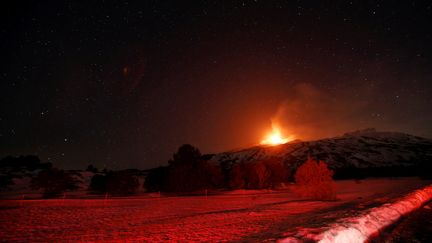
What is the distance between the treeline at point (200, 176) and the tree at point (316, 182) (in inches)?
993

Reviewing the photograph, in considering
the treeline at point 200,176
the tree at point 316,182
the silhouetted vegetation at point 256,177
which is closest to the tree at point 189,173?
the treeline at point 200,176

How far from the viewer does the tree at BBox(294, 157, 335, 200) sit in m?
32.3

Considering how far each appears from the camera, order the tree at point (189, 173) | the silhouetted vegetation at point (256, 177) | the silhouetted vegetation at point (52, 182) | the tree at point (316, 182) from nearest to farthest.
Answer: the tree at point (316, 182), the tree at point (189, 173), the silhouetted vegetation at point (256, 177), the silhouetted vegetation at point (52, 182)

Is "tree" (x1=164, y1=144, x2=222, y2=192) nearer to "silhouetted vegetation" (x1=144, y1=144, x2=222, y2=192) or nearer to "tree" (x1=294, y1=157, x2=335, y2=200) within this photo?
"silhouetted vegetation" (x1=144, y1=144, x2=222, y2=192)

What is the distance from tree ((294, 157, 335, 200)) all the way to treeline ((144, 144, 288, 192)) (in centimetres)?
2521

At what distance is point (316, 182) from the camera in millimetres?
33250

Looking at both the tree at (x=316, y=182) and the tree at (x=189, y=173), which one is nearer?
the tree at (x=316, y=182)

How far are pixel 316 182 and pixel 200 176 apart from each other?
93.0ft

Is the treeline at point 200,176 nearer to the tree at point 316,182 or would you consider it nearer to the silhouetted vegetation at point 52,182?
the silhouetted vegetation at point 52,182

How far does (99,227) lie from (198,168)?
1649 inches

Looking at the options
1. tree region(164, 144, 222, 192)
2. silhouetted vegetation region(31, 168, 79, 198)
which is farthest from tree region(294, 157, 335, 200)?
silhouetted vegetation region(31, 168, 79, 198)

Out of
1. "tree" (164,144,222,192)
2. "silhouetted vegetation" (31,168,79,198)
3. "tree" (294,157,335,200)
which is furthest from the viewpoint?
"silhouetted vegetation" (31,168,79,198)

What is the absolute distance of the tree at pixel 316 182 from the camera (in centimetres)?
3234

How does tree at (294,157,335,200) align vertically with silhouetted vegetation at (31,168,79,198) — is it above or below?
below
